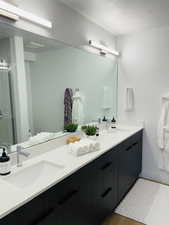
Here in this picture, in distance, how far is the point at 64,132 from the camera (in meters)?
2.13

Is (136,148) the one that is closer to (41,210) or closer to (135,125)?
(135,125)

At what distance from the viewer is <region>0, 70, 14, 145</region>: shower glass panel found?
1496mm

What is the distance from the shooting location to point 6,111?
1.53 m

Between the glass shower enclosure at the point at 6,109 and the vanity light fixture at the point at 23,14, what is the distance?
0.41m

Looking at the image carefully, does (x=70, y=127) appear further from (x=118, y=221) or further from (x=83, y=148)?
(x=118, y=221)

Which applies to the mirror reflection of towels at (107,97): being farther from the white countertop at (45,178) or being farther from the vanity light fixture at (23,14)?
the vanity light fixture at (23,14)

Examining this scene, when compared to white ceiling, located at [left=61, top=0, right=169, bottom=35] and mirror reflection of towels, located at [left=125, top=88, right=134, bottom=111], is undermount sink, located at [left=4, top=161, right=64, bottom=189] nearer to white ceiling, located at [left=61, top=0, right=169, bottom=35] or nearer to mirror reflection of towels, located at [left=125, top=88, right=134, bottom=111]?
white ceiling, located at [left=61, top=0, right=169, bottom=35]

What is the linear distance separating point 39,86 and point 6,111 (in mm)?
434

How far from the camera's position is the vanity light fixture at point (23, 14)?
1.33 m

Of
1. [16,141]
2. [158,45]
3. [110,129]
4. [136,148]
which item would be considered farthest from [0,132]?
[158,45]

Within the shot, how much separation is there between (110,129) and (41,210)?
1878 mm

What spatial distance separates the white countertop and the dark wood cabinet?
0.12 ft

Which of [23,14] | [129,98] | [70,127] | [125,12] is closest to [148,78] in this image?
[129,98]

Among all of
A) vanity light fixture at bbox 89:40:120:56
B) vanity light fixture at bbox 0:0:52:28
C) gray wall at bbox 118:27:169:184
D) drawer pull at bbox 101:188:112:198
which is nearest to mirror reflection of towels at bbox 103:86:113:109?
gray wall at bbox 118:27:169:184
